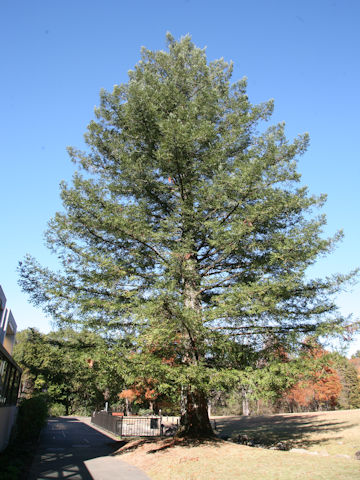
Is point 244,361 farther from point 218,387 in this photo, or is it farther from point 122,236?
point 122,236

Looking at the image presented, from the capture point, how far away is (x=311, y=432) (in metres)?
14.7

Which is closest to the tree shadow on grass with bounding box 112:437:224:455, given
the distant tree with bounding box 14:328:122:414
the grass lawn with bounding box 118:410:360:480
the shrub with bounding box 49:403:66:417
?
the grass lawn with bounding box 118:410:360:480

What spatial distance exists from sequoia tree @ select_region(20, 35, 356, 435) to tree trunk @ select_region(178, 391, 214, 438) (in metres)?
0.03

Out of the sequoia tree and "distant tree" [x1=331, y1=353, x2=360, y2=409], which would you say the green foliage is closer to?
the sequoia tree

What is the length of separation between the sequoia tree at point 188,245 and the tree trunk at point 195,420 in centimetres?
3

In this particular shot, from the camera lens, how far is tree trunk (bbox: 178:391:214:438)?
1041 cm

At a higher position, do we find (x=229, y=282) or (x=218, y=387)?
(x=229, y=282)

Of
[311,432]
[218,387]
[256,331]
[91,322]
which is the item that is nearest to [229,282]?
[256,331]

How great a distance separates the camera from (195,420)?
34.6 feet

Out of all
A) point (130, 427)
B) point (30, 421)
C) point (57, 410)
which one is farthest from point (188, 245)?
point (57, 410)

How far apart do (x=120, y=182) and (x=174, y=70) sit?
5.93m

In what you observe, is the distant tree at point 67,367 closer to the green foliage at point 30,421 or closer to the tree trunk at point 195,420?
the green foliage at point 30,421

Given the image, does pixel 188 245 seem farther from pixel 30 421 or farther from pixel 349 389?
pixel 349 389

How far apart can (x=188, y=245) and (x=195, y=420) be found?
5866 mm
